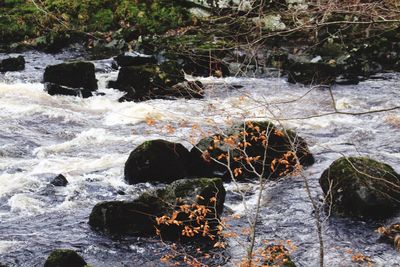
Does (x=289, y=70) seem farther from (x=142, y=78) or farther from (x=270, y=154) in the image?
(x=270, y=154)

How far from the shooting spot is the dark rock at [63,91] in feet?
51.5

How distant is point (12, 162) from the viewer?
10695 mm

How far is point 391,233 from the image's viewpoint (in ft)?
25.9

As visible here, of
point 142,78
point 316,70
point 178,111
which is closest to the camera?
point 178,111

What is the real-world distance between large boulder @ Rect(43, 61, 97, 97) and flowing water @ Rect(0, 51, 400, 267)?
0.35m

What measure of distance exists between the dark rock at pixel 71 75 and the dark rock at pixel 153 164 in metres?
7.16

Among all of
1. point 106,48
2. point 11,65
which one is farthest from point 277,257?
point 106,48

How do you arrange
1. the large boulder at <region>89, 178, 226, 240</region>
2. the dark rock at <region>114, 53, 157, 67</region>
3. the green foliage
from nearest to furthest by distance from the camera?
the large boulder at <region>89, 178, 226, 240</region> < the dark rock at <region>114, 53, 157, 67</region> < the green foliage

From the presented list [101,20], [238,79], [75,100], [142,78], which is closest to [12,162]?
[75,100]

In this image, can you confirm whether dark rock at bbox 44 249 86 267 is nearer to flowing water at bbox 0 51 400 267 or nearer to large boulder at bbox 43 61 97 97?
flowing water at bbox 0 51 400 267

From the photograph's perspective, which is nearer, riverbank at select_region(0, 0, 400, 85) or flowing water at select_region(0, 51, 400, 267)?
flowing water at select_region(0, 51, 400, 267)

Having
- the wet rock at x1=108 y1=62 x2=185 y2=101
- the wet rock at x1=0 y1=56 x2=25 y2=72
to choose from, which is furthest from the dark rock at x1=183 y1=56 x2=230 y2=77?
the wet rock at x1=0 y1=56 x2=25 y2=72

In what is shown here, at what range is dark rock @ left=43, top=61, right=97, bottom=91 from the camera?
1603 cm

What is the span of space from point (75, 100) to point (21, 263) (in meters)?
8.90
